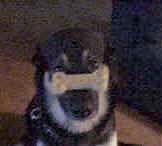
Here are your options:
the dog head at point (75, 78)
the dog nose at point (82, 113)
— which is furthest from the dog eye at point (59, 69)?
the dog nose at point (82, 113)

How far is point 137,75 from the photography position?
1.82 metres

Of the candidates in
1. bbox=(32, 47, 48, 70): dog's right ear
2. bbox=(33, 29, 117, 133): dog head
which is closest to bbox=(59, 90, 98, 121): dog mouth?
bbox=(33, 29, 117, 133): dog head

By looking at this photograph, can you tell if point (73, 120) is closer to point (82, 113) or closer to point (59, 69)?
point (82, 113)

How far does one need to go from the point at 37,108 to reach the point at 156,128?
1.75 ft

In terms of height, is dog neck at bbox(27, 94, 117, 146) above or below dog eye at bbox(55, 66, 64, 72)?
below

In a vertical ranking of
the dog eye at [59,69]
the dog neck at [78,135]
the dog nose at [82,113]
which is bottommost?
the dog neck at [78,135]

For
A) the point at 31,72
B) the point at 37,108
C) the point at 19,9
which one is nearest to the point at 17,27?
the point at 19,9

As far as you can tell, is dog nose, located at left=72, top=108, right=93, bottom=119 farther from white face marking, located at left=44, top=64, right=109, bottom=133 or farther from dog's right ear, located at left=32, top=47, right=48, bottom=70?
dog's right ear, located at left=32, top=47, right=48, bottom=70

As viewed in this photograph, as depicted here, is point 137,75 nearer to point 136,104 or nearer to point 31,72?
point 136,104

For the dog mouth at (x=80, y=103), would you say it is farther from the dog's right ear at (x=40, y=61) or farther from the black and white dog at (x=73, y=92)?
the dog's right ear at (x=40, y=61)

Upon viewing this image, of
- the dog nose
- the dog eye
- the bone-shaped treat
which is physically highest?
the dog eye

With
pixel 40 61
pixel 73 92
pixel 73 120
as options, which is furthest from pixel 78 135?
pixel 40 61

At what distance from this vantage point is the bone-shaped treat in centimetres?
139

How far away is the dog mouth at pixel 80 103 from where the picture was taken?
1.37 metres
